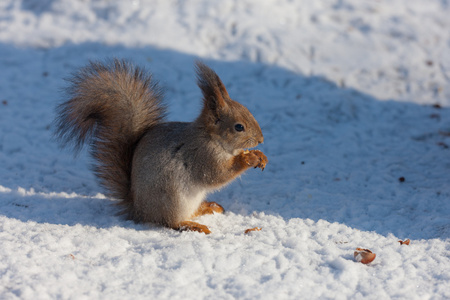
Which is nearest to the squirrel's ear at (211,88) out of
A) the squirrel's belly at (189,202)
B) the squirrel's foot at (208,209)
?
the squirrel's belly at (189,202)

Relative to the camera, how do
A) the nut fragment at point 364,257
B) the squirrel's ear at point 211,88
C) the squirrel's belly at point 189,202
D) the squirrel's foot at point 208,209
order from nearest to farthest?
the nut fragment at point 364,257, the squirrel's ear at point 211,88, the squirrel's belly at point 189,202, the squirrel's foot at point 208,209

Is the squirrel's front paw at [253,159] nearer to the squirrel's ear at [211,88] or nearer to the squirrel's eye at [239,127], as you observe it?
the squirrel's eye at [239,127]

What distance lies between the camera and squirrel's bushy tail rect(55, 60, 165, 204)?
2818mm

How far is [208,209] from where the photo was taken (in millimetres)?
3096

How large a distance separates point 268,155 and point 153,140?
4.72 feet

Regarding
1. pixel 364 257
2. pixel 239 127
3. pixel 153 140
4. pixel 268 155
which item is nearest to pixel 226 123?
pixel 239 127

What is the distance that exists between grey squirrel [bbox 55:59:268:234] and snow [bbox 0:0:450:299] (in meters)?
0.22

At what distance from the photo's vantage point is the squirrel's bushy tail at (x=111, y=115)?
2.82m

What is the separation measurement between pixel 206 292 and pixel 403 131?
9.65 ft

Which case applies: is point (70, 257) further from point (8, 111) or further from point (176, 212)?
point (8, 111)

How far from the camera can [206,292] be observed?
85.8 inches

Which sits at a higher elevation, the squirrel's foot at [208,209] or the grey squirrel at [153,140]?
the grey squirrel at [153,140]

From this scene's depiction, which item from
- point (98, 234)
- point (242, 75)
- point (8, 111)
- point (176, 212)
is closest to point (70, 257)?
point (98, 234)

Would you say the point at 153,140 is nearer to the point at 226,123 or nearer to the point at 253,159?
the point at 226,123
